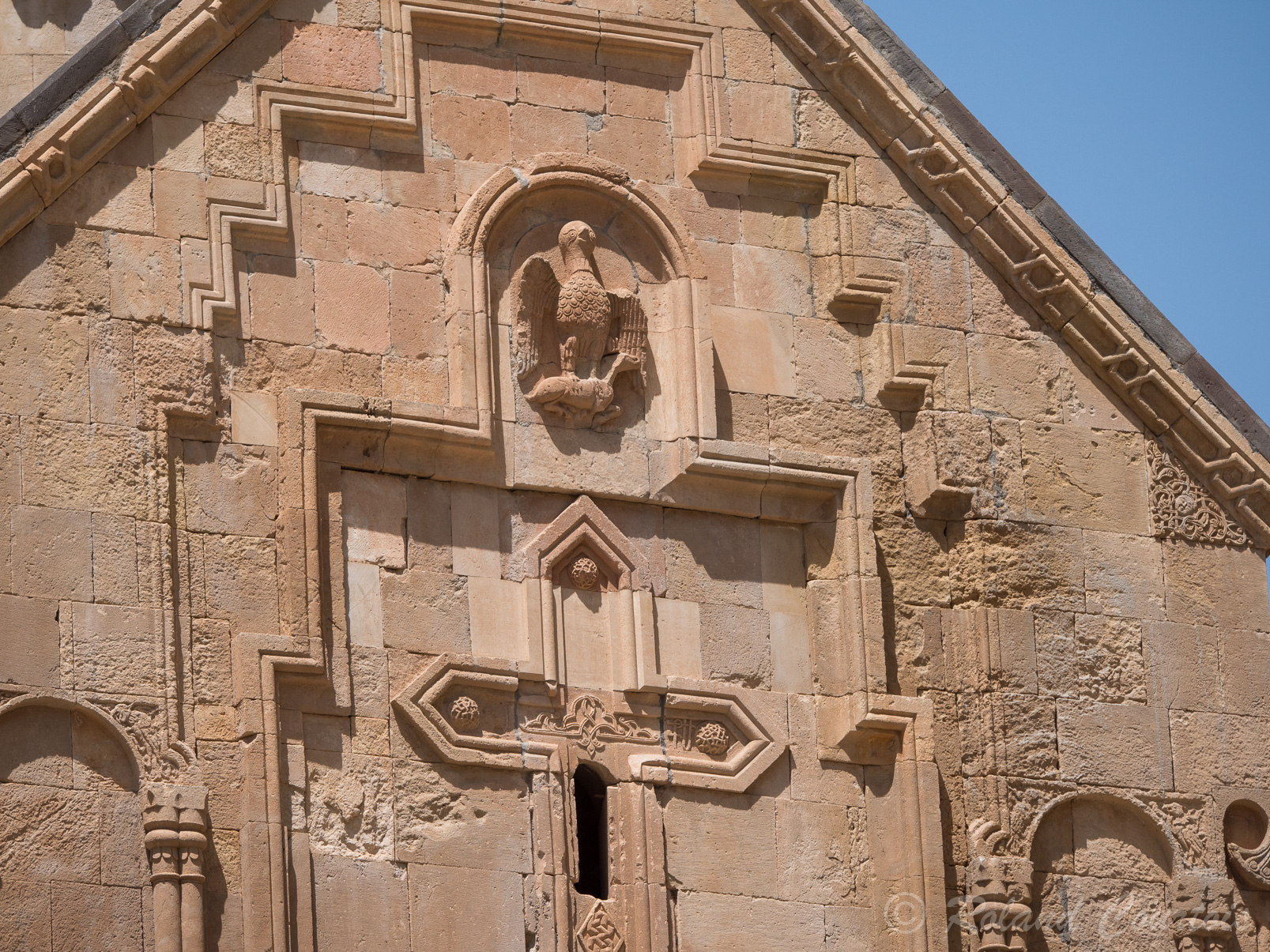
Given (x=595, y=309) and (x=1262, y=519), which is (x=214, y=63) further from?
(x=1262, y=519)

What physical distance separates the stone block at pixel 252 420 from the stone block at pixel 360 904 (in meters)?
2.26

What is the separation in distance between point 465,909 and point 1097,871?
3.74 metres

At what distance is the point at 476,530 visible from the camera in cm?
1845

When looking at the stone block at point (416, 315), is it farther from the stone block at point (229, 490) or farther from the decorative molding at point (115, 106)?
the decorative molding at point (115, 106)

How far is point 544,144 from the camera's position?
1934 centimetres

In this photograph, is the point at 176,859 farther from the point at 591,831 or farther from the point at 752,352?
the point at 752,352

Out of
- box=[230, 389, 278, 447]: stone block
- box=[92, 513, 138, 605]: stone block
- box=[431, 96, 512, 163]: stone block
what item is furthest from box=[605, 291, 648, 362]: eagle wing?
box=[92, 513, 138, 605]: stone block

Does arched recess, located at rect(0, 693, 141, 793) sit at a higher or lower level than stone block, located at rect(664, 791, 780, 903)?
higher

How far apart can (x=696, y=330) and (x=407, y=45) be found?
230cm

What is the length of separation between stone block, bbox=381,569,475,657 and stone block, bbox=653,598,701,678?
0.91 metres

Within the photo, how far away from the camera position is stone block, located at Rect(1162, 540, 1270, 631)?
772 inches

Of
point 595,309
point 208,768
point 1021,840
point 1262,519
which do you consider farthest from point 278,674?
point 1262,519

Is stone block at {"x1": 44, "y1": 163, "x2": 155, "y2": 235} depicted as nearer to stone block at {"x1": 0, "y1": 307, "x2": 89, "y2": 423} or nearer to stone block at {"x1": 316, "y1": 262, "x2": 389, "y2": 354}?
stone block at {"x1": 0, "y1": 307, "x2": 89, "y2": 423}

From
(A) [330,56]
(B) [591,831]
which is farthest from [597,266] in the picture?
(B) [591,831]
